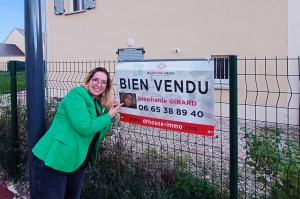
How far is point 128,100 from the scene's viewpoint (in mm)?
2760

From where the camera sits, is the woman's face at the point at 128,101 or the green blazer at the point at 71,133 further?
the woman's face at the point at 128,101

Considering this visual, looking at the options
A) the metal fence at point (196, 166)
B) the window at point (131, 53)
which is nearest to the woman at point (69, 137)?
the metal fence at point (196, 166)

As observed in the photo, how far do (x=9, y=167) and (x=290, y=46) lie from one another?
7044mm

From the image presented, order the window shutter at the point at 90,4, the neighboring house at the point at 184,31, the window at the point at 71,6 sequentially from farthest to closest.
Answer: the window at the point at 71,6 < the window shutter at the point at 90,4 < the neighboring house at the point at 184,31

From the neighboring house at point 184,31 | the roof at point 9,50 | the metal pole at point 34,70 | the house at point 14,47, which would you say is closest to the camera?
the metal pole at point 34,70

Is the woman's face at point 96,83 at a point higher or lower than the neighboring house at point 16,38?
lower

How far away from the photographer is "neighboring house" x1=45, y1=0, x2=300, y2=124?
24.7ft

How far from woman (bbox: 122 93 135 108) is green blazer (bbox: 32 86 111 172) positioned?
53 cm

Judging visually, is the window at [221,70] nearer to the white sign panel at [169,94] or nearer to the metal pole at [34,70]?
the white sign panel at [169,94]

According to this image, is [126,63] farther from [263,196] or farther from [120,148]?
[263,196]

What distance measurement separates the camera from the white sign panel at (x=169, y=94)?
89.9 inches

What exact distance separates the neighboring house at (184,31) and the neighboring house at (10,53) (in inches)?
1376

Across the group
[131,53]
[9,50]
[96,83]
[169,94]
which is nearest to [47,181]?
[96,83]

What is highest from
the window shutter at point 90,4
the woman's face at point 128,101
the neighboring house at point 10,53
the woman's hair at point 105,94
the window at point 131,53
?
the neighboring house at point 10,53
